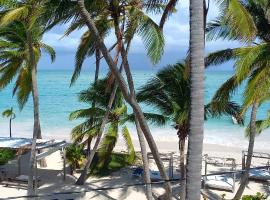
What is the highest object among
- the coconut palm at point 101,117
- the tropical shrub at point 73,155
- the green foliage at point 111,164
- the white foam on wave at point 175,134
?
the coconut palm at point 101,117

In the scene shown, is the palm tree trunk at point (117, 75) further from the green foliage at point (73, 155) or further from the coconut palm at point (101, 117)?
the green foliage at point (73, 155)

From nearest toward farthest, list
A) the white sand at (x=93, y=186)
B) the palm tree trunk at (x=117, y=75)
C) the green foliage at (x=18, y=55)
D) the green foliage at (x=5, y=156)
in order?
the palm tree trunk at (x=117, y=75) → the green foliage at (x=18, y=55) → the white sand at (x=93, y=186) → the green foliage at (x=5, y=156)

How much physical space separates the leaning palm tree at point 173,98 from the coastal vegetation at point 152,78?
0.10 ft

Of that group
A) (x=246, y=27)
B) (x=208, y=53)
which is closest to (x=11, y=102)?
(x=208, y=53)

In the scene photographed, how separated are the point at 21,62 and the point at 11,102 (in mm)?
51622

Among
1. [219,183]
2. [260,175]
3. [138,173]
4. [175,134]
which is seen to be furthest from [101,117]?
[175,134]

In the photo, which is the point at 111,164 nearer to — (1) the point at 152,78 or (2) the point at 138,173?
(2) the point at 138,173

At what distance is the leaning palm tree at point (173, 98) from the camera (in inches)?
493

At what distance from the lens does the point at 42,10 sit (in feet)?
30.4

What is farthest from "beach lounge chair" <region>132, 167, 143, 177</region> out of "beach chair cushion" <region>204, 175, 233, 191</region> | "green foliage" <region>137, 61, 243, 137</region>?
"green foliage" <region>137, 61, 243, 137</region>

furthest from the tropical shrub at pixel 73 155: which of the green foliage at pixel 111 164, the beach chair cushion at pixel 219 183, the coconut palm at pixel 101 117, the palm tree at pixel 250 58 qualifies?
the palm tree at pixel 250 58

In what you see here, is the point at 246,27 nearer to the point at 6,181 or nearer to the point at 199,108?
the point at 199,108

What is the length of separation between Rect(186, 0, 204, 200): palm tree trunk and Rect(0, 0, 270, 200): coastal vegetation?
0.05 ft

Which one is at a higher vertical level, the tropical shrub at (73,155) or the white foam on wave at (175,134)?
the tropical shrub at (73,155)
